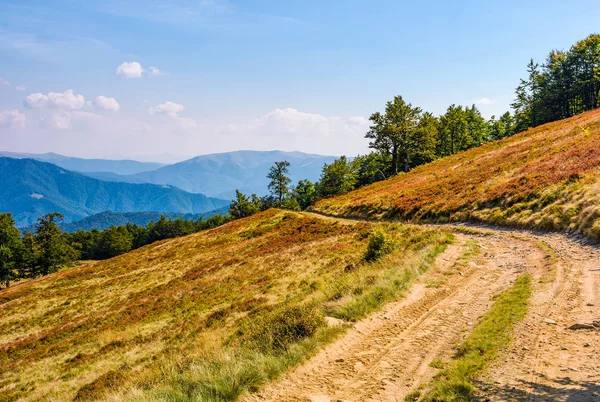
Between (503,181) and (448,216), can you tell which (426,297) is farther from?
(503,181)

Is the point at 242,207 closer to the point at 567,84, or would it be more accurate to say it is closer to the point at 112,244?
the point at 112,244

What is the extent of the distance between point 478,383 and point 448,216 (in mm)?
21662

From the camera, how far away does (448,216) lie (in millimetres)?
25609

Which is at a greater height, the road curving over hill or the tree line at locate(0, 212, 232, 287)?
the road curving over hill

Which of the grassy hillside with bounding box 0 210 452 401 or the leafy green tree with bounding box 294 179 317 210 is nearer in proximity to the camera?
the grassy hillside with bounding box 0 210 452 401

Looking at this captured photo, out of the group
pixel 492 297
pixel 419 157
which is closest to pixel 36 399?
pixel 492 297

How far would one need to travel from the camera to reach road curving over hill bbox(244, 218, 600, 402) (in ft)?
19.1

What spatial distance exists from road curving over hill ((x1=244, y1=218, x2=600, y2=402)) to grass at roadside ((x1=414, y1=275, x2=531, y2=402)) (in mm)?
212

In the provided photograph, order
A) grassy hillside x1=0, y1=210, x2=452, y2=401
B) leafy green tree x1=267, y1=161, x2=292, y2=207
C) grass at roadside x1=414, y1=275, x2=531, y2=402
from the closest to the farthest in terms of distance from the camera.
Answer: grass at roadside x1=414, y1=275, x2=531, y2=402
grassy hillside x1=0, y1=210, x2=452, y2=401
leafy green tree x1=267, y1=161, x2=292, y2=207

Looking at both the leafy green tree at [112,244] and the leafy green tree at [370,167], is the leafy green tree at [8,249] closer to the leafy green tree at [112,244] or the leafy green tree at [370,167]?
the leafy green tree at [112,244]

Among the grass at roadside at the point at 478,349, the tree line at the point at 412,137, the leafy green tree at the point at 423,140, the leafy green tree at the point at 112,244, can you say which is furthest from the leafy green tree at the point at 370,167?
the leafy green tree at the point at 112,244

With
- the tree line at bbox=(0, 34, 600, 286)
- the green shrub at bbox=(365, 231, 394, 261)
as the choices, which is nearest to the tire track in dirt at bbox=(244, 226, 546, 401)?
the green shrub at bbox=(365, 231, 394, 261)

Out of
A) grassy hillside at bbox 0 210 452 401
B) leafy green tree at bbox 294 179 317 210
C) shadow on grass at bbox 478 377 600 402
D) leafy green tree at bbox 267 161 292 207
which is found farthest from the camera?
leafy green tree at bbox 294 179 317 210

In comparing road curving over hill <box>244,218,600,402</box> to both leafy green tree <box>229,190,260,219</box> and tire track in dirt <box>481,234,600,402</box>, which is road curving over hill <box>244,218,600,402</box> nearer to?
tire track in dirt <box>481,234,600,402</box>
